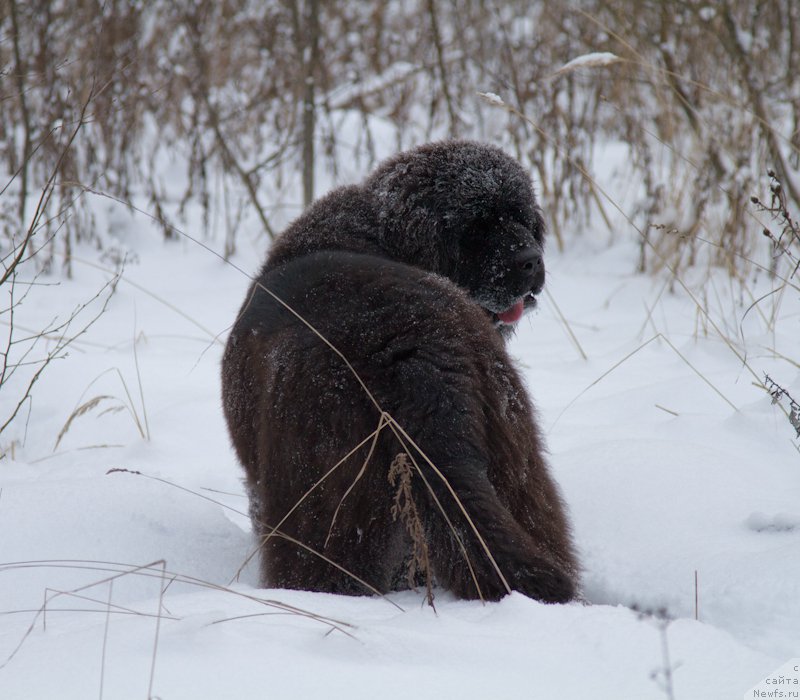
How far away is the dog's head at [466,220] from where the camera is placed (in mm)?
2762

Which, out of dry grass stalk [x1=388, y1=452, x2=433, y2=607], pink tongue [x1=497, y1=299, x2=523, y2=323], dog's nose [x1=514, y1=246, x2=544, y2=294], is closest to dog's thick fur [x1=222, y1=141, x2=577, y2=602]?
dry grass stalk [x1=388, y1=452, x2=433, y2=607]

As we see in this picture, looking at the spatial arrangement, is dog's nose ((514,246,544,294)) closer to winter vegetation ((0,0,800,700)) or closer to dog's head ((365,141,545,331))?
dog's head ((365,141,545,331))

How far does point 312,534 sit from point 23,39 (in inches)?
281

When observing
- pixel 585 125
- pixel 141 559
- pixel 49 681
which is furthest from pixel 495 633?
pixel 585 125

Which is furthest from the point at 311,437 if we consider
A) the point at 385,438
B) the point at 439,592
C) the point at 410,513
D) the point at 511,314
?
the point at 511,314

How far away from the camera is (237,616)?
161cm

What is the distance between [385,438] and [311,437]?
0.20 metres

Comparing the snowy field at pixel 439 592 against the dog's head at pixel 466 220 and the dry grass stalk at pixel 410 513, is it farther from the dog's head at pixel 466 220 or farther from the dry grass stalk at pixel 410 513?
the dog's head at pixel 466 220

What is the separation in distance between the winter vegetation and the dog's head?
48 cm

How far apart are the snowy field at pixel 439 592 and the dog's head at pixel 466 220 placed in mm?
718

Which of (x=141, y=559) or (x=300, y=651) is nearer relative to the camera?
(x=300, y=651)

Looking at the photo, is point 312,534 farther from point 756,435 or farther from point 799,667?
point 756,435

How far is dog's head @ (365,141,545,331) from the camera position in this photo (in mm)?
2762

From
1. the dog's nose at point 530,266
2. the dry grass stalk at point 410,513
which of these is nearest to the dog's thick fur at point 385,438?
the dry grass stalk at point 410,513
